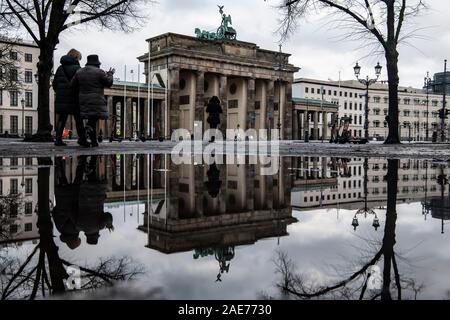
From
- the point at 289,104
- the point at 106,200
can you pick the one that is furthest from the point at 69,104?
the point at 289,104

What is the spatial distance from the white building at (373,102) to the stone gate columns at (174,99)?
2256 inches

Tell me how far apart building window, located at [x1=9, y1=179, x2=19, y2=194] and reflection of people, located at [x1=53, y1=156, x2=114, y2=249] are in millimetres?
414

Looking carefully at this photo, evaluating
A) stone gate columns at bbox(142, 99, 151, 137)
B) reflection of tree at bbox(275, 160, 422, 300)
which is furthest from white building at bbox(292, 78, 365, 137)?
reflection of tree at bbox(275, 160, 422, 300)

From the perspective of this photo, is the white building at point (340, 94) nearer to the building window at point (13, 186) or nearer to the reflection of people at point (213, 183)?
the reflection of people at point (213, 183)

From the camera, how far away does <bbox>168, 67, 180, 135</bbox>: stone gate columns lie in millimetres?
61062

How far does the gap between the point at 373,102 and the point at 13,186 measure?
130 meters

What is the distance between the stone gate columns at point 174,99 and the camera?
200 feet

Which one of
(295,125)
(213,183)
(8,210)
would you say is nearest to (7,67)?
(213,183)

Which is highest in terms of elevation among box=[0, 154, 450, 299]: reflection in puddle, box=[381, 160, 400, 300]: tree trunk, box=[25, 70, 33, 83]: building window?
box=[25, 70, 33, 83]: building window

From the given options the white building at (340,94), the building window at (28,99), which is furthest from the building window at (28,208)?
the white building at (340,94)

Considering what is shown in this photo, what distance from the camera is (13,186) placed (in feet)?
17.7

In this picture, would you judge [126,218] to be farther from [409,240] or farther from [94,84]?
[94,84]

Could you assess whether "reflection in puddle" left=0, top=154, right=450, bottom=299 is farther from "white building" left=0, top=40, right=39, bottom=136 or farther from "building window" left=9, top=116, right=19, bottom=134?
"building window" left=9, top=116, right=19, bottom=134
